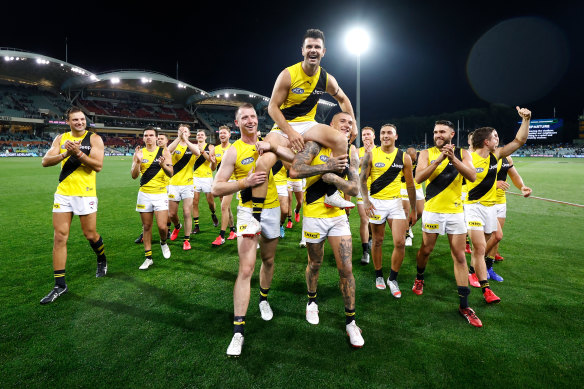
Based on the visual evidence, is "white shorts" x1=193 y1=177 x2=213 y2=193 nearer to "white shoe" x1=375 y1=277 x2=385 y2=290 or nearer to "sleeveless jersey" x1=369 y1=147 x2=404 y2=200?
"sleeveless jersey" x1=369 y1=147 x2=404 y2=200

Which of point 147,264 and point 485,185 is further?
point 147,264

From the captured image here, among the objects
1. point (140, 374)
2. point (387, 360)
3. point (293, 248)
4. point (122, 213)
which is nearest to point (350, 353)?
point (387, 360)

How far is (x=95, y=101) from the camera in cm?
6444

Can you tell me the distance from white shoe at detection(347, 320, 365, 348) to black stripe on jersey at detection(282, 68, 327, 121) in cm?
262

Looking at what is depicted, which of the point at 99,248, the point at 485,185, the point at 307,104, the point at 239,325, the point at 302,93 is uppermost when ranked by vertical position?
the point at 302,93

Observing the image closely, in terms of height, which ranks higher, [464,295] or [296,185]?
[296,185]

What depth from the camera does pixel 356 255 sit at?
603 centimetres

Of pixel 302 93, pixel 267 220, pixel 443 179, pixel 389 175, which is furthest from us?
pixel 389 175

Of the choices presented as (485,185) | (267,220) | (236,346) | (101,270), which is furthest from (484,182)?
(101,270)

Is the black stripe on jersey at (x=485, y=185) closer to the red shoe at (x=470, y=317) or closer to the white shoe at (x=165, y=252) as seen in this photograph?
the red shoe at (x=470, y=317)

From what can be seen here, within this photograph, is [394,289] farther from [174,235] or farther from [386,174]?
[174,235]

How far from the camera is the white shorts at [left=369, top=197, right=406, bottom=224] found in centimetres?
458

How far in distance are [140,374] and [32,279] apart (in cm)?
348

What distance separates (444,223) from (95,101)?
259ft
